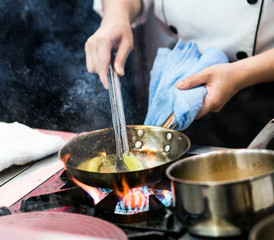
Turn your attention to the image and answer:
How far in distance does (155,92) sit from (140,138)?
0.89 feet

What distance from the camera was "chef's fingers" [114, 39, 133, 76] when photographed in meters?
1.13

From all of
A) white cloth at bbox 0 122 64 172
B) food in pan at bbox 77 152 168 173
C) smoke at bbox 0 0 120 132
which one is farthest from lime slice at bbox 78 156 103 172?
smoke at bbox 0 0 120 132

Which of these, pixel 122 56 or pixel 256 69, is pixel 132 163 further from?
pixel 256 69

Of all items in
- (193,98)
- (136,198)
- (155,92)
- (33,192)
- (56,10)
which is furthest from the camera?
(56,10)

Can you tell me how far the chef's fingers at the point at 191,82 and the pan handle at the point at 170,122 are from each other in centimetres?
10

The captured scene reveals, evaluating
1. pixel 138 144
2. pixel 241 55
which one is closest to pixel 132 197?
pixel 138 144

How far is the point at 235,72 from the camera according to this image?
1.22 meters

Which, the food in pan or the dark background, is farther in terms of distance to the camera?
the dark background

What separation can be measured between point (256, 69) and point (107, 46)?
20.6 inches

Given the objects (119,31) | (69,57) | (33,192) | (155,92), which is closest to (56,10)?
(69,57)

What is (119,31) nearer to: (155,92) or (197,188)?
(155,92)

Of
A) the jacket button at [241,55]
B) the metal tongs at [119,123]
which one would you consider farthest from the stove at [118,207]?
the jacket button at [241,55]

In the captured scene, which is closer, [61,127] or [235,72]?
[235,72]

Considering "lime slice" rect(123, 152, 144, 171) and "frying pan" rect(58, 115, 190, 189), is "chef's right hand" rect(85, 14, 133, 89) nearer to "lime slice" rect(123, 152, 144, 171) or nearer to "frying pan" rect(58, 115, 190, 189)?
"frying pan" rect(58, 115, 190, 189)
